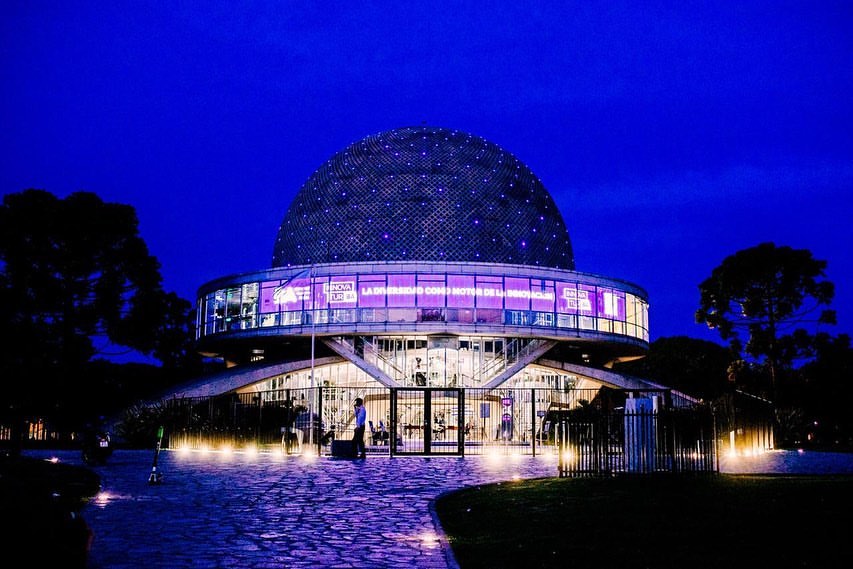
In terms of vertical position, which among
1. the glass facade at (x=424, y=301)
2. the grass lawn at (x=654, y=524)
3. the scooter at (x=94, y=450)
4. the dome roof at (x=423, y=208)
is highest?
the dome roof at (x=423, y=208)

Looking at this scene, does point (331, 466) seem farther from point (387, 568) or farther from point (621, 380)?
point (621, 380)

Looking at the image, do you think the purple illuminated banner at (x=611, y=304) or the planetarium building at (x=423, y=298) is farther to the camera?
the purple illuminated banner at (x=611, y=304)

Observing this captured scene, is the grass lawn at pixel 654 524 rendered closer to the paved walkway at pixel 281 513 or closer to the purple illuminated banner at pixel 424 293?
the paved walkway at pixel 281 513

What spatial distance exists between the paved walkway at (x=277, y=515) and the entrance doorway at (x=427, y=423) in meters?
4.39

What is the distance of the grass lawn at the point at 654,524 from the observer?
292 inches

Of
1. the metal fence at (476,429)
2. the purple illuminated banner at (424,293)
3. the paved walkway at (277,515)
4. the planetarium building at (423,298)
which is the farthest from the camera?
the purple illuminated banner at (424,293)

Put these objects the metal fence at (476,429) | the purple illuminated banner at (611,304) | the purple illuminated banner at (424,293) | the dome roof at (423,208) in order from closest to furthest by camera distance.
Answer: the metal fence at (476,429)
the purple illuminated banner at (424,293)
the purple illuminated banner at (611,304)
the dome roof at (423,208)

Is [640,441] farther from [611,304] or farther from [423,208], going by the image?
[423,208]

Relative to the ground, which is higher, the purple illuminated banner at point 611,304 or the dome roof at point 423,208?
the dome roof at point 423,208

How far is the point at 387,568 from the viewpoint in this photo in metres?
7.15

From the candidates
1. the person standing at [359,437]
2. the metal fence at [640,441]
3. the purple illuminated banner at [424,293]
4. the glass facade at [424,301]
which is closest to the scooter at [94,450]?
the person standing at [359,437]

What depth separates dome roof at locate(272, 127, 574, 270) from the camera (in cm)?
5094

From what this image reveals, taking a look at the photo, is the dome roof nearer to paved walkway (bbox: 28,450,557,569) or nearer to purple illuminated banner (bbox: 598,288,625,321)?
purple illuminated banner (bbox: 598,288,625,321)

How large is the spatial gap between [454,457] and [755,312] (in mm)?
21185
